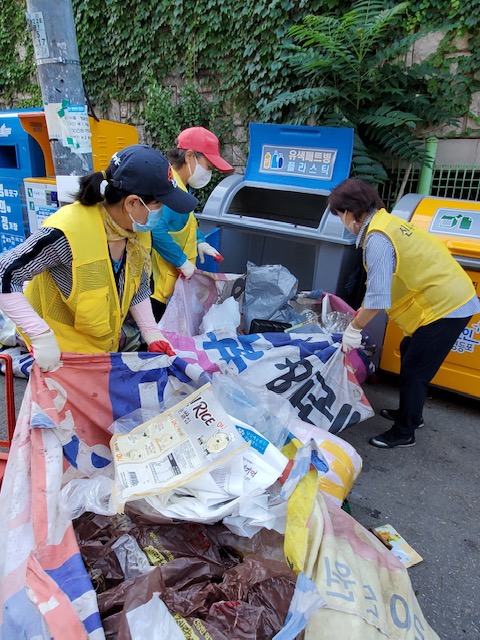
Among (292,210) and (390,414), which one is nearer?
(390,414)

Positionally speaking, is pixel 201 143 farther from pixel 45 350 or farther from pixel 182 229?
pixel 45 350

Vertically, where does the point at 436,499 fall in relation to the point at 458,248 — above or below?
below

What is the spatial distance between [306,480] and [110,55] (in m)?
6.37

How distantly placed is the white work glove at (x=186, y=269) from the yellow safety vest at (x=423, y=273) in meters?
1.02

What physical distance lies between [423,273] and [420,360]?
501 millimetres

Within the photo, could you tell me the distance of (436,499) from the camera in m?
2.41

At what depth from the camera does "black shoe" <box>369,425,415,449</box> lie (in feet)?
9.18

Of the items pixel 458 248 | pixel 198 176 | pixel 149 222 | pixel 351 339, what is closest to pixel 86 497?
pixel 149 222

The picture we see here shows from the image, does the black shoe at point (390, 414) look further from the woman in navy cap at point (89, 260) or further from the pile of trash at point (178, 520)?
the woman in navy cap at point (89, 260)

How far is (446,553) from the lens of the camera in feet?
6.84

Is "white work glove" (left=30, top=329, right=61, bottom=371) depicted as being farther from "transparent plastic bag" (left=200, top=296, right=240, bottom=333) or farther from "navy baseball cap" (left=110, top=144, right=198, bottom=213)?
"transparent plastic bag" (left=200, top=296, right=240, bottom=333)

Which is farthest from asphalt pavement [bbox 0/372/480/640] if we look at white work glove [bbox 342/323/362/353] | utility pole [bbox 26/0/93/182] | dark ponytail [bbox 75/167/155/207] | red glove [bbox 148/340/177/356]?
dark ponytail [bbox 75/167/155/207]

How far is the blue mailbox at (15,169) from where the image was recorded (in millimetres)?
4676

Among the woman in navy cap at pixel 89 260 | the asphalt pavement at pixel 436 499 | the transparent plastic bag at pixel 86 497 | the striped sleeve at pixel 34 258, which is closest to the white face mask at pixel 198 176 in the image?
the woman in navy cap at pixel 89 260
